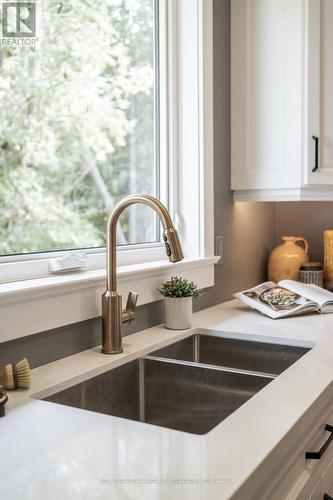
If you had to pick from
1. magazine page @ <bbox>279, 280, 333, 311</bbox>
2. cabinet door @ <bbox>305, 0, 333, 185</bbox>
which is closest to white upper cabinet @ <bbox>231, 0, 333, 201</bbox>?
cabinet door @ <bbox>305, 0, 333, 185</bbox>

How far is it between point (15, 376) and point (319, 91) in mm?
1604

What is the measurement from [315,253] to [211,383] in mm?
1508

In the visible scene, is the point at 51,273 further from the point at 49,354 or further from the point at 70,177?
the point at 70,177

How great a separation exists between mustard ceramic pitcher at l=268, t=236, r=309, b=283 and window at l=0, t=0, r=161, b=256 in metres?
0.73

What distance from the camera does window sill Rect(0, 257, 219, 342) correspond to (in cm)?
123

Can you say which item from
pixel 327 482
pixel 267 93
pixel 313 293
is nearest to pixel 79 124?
pixel 267 93

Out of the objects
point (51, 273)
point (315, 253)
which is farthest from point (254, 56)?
point (51, 273)

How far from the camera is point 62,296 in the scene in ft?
4.52

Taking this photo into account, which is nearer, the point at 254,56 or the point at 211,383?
the point at 211,383

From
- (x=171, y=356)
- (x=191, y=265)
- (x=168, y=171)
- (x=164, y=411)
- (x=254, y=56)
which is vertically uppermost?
(x=254, y=56)

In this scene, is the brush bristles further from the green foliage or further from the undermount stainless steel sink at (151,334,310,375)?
the green foliage

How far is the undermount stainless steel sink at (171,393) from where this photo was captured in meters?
1.34

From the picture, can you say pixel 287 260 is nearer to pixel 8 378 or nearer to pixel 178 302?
pixel 178 302

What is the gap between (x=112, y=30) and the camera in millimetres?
2133
